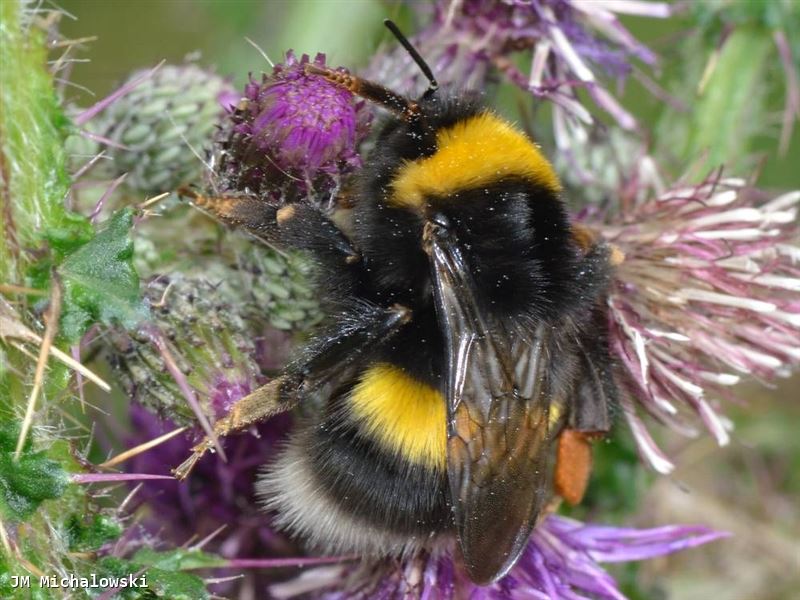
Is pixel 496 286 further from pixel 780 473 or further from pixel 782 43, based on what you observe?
pixel 780 473

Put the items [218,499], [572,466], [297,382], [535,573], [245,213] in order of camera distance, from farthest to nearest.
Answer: [218,499] < [572,466] < [535,573] < [245,213] < [297,382]

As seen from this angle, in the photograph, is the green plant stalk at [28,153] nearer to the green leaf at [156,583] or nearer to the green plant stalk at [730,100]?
the green leaf at [156,583]

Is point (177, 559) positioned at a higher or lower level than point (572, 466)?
higher

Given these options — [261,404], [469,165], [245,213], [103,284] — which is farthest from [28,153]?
[469,165]

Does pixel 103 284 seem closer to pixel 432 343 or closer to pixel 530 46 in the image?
pixel 432 343

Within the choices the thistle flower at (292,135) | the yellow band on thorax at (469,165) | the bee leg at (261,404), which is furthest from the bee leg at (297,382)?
the thistle flower at (292,135)
